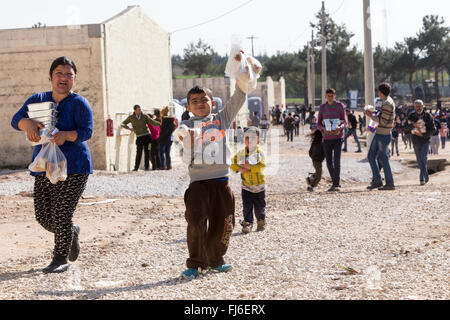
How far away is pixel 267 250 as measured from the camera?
6.46 meters

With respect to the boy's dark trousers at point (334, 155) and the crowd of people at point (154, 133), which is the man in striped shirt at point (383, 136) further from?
the crowd of people at point (154, 133)

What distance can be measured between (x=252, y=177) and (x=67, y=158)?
106 inches

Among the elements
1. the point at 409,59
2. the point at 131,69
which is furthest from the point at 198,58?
the point at 131,69

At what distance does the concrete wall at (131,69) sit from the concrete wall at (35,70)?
0.40 meters

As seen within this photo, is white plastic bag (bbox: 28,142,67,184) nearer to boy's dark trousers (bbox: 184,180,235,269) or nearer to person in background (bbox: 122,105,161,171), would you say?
boy's dark trousers (bbox: 184,180,235,269)

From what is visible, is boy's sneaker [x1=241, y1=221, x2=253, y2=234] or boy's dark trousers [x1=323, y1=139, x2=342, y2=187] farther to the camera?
boy's dark trousers [x1=323, y1=139, x2=342, y2=187]

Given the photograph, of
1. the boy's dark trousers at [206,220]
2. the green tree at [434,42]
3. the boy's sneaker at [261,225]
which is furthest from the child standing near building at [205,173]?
the green tree at [434,42]

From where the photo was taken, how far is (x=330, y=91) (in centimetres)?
1159

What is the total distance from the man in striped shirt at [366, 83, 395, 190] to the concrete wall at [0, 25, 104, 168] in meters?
8.05

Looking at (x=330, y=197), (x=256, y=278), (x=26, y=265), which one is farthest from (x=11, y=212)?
(x=256, y=278)

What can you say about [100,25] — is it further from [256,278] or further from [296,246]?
[256,278]

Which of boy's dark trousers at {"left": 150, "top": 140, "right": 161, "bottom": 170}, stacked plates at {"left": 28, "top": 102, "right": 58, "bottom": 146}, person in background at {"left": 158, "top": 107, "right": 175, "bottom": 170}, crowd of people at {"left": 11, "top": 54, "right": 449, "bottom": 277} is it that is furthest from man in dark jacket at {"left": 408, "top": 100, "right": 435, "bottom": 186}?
stacked plates at {"left": 28, "top": 102, "right": 58, "bottom": 146}

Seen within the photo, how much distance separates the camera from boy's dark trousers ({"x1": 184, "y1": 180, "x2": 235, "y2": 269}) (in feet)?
16.9

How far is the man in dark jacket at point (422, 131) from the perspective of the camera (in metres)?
12.0
